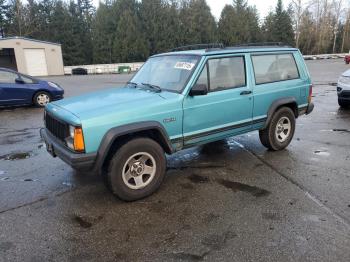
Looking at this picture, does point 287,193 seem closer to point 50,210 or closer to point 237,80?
point 237,80

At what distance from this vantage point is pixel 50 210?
4.02 meters

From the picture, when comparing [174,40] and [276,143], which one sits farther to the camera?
[174,40]

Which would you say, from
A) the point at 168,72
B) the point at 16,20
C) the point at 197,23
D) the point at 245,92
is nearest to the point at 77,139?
the point at 168,72

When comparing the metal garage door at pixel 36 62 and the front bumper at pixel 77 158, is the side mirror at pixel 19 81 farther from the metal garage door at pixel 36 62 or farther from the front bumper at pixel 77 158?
the metal garage door at pixel 36 62

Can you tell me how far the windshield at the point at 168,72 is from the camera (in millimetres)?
4699

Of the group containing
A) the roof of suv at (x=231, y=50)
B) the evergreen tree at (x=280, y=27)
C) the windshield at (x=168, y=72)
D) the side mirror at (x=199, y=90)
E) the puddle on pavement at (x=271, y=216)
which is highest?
the evergreen tree at (x=280, y=27)

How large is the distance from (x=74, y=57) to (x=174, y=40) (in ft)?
59.8

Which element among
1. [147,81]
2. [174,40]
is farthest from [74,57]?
[147,81]

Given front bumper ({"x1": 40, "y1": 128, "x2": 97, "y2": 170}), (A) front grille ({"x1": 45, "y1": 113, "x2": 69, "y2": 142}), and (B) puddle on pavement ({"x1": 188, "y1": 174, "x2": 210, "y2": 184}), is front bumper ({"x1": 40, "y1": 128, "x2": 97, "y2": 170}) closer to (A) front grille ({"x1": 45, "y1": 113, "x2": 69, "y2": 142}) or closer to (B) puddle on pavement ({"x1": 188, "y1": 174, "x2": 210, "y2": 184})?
(A) front grille ({"x1": 45, "y1": 113, "x2": 69, "y2": 142})

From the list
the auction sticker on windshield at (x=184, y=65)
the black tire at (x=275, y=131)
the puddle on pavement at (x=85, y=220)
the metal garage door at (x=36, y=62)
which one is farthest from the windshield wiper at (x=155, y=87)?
the metal garage door at (x=36, y=62)

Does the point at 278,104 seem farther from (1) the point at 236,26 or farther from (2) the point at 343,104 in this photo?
(1) the point at 236,26

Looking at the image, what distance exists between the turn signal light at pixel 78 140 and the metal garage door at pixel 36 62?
123 ft

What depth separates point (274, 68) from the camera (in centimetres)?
579

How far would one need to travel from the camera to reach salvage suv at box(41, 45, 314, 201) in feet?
12.8
